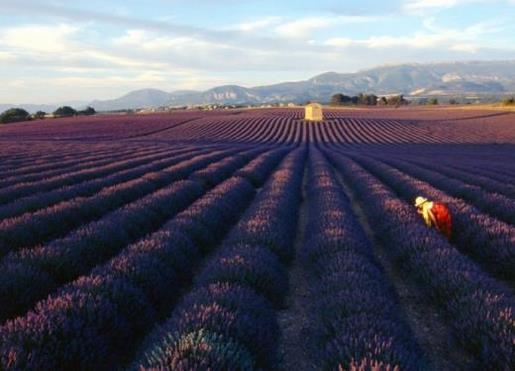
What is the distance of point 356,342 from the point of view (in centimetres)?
312

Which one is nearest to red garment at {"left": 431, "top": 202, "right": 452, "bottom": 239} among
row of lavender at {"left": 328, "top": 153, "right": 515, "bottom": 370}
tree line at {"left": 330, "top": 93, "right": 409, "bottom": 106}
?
row of lavender at {"left": 328, "top": 153, "right": 515, "bottom": 370}

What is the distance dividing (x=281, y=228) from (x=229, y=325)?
3722 millimetres

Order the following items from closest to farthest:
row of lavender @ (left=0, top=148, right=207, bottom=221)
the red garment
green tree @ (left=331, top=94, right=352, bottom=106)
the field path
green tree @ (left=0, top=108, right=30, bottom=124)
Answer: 1. the field path
2. the red garment
3. row of lavender @ (left=0, top=148, right=207, bottom=221)
4. green tree @ (left=0, top=108, right=30, bottom=124)
5. green tree @ (left=331, top=94, right=352, bottom=106)

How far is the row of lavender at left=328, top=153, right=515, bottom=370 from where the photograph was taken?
133 inches

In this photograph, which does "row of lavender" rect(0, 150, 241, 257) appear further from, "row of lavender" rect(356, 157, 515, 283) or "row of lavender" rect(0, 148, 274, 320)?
"row of lavender" rect(356, 157, 515, 283)

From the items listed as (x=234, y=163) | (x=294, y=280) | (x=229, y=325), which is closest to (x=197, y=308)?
(x=229, y=325)

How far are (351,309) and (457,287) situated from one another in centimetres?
129

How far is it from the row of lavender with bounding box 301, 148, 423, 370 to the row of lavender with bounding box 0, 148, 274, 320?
2605mm

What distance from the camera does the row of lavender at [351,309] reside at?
3020 mm

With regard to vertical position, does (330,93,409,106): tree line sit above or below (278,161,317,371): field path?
below

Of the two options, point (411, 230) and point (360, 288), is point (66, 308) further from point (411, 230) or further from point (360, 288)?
point (411, 230)

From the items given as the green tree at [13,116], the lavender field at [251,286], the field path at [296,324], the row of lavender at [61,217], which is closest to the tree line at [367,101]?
the green tree at [13,116]

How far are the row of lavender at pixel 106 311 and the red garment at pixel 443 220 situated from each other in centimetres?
361

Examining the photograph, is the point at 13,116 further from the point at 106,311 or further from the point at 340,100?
the point at 106,311
